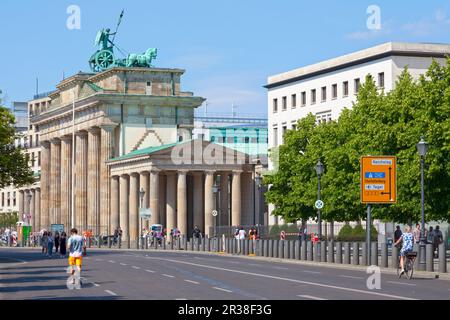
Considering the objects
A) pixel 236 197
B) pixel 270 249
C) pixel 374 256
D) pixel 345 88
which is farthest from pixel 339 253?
pixel 236 197

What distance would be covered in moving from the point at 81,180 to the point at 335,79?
144 ft

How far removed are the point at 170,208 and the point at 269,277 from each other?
3472 inches

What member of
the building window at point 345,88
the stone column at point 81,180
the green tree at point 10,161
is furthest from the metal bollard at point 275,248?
the stone column at point 81,180

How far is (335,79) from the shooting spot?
118 m

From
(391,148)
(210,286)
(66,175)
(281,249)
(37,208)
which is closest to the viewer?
(210,286)

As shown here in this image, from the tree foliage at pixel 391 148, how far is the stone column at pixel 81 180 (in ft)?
207

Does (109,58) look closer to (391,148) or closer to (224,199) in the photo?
(224,199)

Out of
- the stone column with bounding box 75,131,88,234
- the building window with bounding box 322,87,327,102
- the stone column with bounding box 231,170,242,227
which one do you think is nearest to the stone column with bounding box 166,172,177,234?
the stone column with bounding box 231,170,242,227

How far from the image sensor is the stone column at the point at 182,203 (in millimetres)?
126812

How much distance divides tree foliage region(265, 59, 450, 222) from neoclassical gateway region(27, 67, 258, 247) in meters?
33.8

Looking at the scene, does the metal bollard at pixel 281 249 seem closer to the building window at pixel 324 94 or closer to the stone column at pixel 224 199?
the building window at pixel 324 94

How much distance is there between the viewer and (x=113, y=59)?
15325cm
